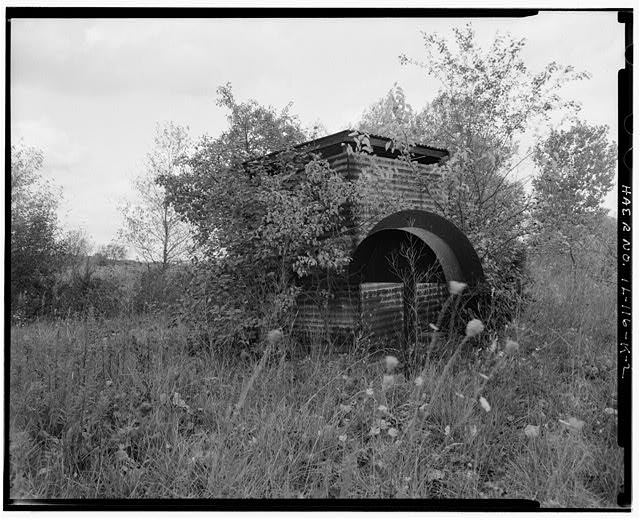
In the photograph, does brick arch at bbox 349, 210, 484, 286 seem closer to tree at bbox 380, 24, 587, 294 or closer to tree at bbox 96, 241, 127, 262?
tree at bbox 380, 24, 587, 294

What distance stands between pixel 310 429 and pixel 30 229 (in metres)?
2.86

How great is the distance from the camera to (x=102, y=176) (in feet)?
12.1

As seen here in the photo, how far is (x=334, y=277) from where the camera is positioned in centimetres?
588

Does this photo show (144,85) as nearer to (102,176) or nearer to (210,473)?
(102,176)

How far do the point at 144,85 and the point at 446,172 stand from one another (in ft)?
12.2

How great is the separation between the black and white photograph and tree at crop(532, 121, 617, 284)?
0.04 meters

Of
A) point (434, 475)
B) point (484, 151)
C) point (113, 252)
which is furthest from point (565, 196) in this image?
point (113, 252)

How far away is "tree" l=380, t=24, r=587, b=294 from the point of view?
5.48 metres

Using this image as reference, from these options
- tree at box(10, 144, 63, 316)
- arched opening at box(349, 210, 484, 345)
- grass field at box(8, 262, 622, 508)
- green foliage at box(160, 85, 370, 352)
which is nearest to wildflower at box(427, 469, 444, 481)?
grass field at box(8, 262, 622, 508)

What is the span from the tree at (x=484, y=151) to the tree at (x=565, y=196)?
0.24 meters

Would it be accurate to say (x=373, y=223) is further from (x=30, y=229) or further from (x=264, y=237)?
(x=30, y=229)

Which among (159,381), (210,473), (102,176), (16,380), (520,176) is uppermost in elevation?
(520,176)

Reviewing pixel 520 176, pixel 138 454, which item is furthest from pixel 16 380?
pixel 520 176

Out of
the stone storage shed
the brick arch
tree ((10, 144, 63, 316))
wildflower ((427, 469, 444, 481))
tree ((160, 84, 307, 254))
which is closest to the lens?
wildflower ((427, 469, 444, 481))
